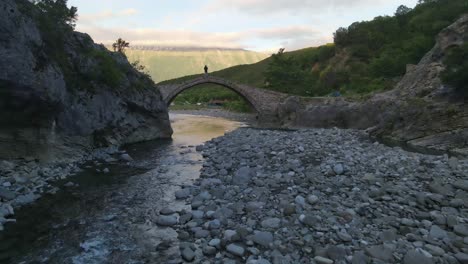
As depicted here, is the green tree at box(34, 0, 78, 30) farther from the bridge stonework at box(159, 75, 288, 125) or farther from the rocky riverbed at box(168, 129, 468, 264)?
the bridge stonework at box(159, 75, 288, 125)

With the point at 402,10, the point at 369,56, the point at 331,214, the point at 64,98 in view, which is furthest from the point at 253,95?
the point at 402,10

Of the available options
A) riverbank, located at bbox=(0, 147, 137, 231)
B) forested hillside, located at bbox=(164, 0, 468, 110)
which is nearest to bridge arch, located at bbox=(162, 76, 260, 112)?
forested hillside, located at bbox=(164, 0, 468, 110)

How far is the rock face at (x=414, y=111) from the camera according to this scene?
22.6 m

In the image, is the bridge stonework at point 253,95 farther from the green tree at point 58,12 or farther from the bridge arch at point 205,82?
the green tree at point 58,12

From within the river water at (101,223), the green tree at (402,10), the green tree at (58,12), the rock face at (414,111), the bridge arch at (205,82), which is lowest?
the river water at (101,223)

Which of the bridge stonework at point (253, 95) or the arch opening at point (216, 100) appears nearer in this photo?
the bridge stonework at point (253, 95)

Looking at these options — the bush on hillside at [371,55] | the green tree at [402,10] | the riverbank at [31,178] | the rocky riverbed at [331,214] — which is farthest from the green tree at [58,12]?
the green tree at [402,10]

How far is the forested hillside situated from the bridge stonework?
694cm

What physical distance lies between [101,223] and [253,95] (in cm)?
4678

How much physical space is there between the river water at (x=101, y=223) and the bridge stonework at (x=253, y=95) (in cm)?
3741

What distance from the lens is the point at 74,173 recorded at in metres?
16.8

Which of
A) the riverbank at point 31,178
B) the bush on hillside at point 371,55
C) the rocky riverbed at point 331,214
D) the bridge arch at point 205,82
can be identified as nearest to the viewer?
the rocky riverbed at point 331,214

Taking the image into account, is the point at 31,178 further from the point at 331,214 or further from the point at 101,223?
the point at 331,214

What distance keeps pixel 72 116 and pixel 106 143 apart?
12.4ft
